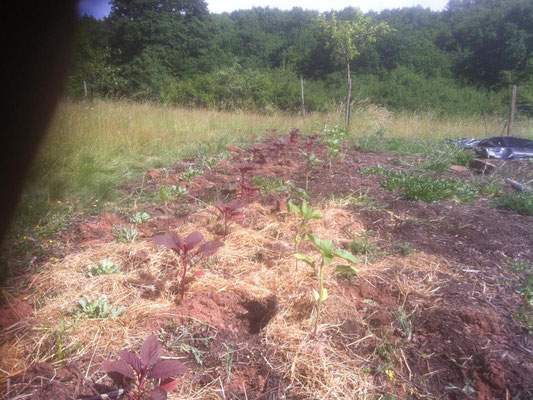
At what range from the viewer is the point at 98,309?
59.7 inches

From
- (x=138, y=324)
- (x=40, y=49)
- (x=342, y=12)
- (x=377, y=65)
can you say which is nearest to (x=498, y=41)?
(x=377, y=65)

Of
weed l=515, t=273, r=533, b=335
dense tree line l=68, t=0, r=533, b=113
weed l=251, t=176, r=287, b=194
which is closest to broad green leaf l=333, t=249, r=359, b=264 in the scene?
weed l=515, t=273, r=533, b=335

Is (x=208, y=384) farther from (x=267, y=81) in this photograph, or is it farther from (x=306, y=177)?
(x=267, y=81)

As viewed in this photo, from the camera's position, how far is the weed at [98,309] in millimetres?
1495

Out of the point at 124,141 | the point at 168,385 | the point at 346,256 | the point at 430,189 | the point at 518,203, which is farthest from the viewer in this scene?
the point at 124,141

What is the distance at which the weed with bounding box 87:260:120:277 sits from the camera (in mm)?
1850

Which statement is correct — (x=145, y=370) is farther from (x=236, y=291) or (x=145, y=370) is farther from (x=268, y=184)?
(x=268, y=184)

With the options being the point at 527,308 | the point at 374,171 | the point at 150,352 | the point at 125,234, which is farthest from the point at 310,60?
the point at 150,352

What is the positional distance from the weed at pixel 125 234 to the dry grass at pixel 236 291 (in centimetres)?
9

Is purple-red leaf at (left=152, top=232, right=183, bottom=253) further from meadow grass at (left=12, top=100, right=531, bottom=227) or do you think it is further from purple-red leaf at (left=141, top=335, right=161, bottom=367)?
meadow grass at (left=12, top=100, right=531, bottom=227)

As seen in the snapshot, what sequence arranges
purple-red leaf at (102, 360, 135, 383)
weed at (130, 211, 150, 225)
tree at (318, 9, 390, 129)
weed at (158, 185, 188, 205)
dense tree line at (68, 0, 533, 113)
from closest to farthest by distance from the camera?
purple-red leaf at (102, 360, 135, 383)
weed at (130, 211, 150, 225)
weed at (158, 185, 188, 205)
tree at (318, 9, 390, 129)
dense tree line at (68, 0, 533, 113)

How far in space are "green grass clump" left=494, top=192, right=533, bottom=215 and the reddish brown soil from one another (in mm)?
353

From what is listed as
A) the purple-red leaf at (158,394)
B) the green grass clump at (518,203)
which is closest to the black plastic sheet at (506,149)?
the green grass clump at (518,203)

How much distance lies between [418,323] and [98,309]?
4.86 feet
